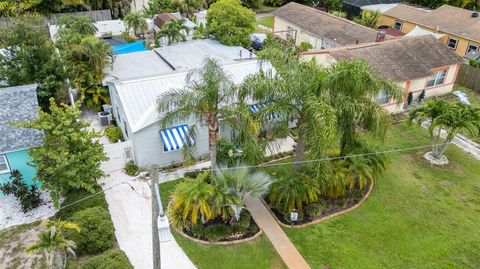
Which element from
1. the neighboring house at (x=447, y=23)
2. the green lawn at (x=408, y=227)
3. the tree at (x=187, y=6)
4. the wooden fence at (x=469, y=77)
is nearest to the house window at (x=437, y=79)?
the wooden fence at (x=469, y=77)

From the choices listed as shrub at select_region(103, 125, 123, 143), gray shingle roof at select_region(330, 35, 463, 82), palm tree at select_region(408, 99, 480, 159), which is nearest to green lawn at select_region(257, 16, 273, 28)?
gray shingle roof at select_region(330, 35, 463, 82)

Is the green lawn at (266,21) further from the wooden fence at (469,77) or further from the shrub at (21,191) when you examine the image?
the shrub at (21,191)

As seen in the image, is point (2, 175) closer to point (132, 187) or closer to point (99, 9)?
→ point (132, 187)

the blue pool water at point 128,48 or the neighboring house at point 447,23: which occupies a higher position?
the neighboring house at point 447,23

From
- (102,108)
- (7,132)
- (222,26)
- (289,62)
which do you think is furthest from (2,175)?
(222,26)

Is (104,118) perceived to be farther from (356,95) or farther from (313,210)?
(356,95)

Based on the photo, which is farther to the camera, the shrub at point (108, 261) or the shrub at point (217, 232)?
the shrub at point (217, 232)

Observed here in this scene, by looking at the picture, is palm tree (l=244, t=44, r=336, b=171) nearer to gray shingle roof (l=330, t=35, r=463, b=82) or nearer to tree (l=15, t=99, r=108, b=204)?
tree (l=15, t=99, r=108, b=204)
